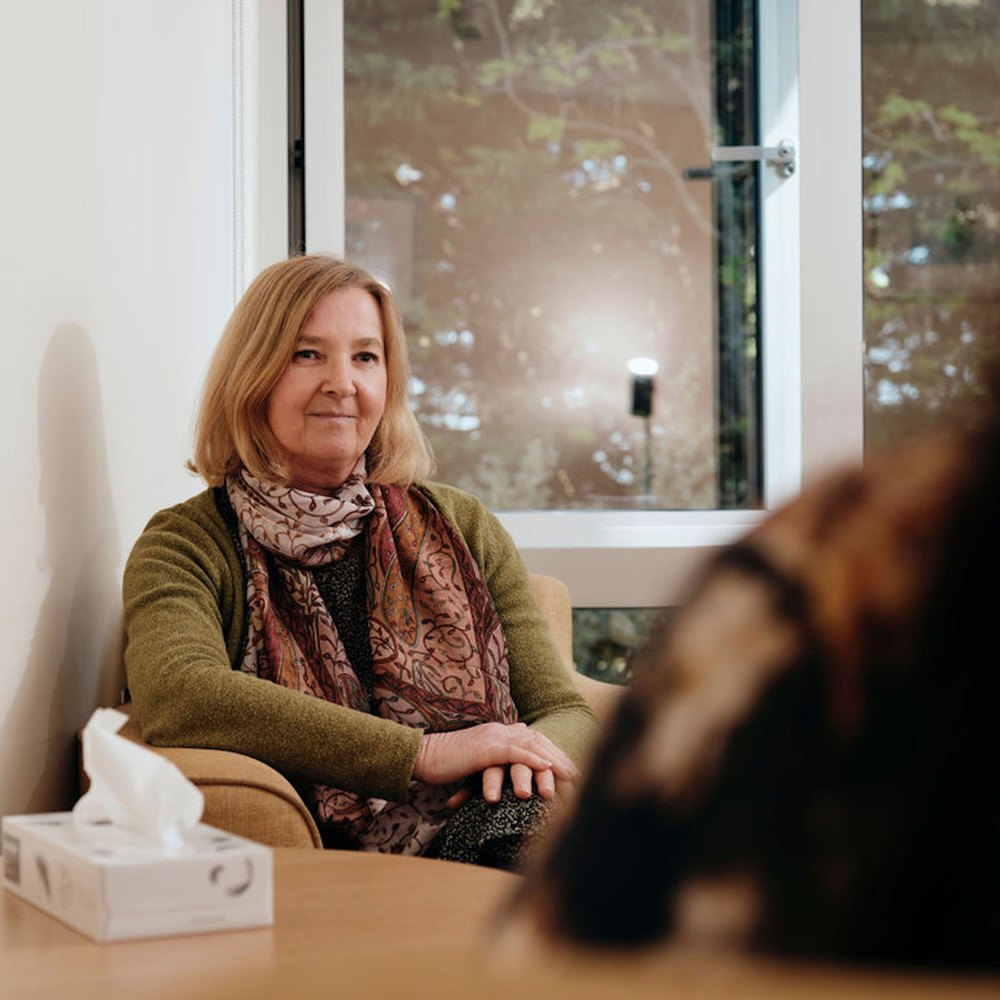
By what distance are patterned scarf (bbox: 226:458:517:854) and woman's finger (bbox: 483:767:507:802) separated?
112mm

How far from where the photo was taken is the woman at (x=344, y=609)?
1.71 metres

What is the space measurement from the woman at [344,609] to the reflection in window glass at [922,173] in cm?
174

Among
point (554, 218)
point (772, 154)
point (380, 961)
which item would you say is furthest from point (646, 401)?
point (380, 961)

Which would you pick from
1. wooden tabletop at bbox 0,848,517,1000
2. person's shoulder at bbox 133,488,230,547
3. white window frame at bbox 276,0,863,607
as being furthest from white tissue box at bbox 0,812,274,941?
white window frame at bbox 276,0,863,607

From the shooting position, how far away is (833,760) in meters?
0.21

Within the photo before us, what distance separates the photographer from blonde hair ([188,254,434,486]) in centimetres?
212

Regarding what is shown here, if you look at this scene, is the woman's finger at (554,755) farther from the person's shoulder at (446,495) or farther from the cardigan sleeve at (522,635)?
the person's shoulder at (446,495)

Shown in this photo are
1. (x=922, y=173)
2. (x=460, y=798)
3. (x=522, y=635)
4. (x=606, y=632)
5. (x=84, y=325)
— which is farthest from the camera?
(x=922, y=173)

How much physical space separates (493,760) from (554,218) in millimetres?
2070

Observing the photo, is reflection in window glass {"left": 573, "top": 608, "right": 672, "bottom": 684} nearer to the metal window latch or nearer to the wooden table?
the metal window latch

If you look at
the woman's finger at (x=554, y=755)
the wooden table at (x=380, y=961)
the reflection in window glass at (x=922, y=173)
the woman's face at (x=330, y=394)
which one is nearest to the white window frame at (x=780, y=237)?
the reflection in window glass at (x=922, y=173)

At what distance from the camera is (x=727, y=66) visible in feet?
11.6

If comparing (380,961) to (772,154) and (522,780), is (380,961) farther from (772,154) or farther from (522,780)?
(772,154)

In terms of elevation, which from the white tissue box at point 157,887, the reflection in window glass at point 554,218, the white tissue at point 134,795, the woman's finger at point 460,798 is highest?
the reflection in window glass at point 554,218
